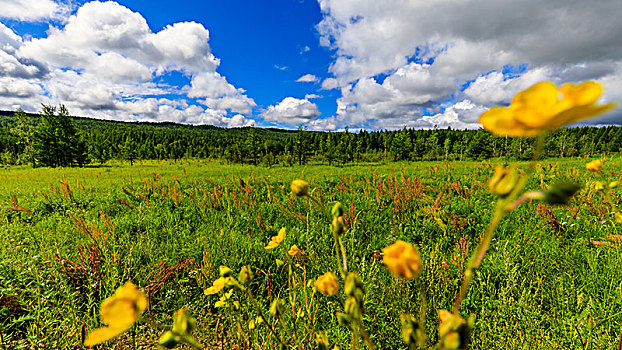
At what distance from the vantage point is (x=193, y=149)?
250ft

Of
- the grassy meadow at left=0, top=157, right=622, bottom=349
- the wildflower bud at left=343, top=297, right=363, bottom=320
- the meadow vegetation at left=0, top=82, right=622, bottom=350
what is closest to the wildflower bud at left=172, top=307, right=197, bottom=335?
the meadow vegetation at left=0, top=82, right=622, bottom=350

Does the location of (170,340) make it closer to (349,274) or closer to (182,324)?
(182,324)

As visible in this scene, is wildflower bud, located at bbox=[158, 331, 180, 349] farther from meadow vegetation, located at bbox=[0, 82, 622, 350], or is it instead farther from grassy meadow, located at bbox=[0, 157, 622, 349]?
grassy meadow, located at bbox=[0, 157, 622, 349]

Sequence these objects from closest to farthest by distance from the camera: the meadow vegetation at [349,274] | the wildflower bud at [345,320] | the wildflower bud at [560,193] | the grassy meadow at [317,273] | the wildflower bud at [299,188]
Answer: the wildflower bud at [560,193]
the meadow vegetation at [349,274]
the wildflower bud at [345,320]
the wildflower bud at [299,188]
the grassy meadow at [317,273]

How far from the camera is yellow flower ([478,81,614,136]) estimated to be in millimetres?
405

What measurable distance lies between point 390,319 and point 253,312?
1.03 metres

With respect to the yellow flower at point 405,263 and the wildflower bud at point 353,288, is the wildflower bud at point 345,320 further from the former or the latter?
the yellow flower at point 405,263

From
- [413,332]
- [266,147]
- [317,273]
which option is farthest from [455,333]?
[266,147]

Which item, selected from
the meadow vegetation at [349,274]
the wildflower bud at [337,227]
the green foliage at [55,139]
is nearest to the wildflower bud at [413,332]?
the meadow vegetation at [349,274]

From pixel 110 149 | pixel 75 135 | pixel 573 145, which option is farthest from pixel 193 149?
pixel 573 145

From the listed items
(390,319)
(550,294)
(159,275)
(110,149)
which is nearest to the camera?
(390,319)

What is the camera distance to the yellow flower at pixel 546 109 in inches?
16.0

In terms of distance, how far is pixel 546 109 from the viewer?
0.43 metres

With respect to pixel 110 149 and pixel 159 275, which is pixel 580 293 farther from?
pixel 110 149
